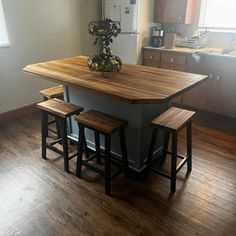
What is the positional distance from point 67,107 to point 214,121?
2175 millimetres

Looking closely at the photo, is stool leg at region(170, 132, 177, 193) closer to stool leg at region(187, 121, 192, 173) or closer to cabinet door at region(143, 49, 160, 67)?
stool leg at region(187, 121, 192, 173)

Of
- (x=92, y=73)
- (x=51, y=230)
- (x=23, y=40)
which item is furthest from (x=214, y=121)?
(x=23, y=40)

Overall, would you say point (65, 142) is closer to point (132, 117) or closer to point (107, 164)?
point (107, 164)

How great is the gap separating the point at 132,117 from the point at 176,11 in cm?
244

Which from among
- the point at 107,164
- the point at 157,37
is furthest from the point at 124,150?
the point at 157,37

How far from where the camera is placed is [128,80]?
1.99 meters

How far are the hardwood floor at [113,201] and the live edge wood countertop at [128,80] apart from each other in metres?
0.89

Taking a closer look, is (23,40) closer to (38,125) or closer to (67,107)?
(38,125)

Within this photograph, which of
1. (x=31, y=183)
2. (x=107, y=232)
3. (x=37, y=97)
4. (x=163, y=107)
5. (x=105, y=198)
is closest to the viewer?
(x=107, y=232)

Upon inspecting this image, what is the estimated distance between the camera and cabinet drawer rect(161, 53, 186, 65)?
11.4ft

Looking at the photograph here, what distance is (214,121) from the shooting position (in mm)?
3369

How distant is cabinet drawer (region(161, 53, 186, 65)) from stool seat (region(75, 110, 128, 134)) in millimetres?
1961

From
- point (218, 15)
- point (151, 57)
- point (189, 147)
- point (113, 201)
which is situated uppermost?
point (218, 15)

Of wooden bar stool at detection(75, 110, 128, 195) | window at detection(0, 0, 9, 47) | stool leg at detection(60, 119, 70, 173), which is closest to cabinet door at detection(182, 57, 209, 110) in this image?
wooden bar stool at detection(75, 110, 128, 195)
